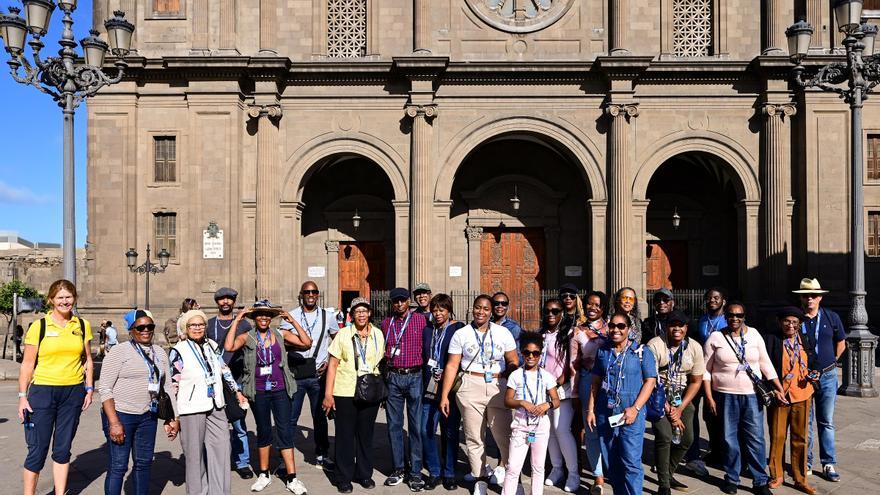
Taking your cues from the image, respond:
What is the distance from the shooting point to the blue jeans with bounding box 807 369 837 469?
779 centimetres

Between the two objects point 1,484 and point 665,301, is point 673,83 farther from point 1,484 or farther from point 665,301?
point 1,484

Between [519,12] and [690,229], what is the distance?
901cm

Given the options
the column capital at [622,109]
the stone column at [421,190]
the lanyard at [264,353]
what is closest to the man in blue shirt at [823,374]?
the lanyard at [264,353]

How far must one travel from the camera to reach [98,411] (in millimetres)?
11969

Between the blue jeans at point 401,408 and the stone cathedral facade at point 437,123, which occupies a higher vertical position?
the stone cathedral facade at point 437,123

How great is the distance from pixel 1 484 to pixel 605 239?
1615 centimetres

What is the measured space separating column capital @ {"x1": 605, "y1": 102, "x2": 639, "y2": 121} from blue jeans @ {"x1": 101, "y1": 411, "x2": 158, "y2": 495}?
54.1ft

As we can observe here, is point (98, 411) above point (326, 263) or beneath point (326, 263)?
beneath

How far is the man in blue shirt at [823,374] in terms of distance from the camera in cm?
779

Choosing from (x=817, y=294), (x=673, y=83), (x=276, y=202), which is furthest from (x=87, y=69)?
(x=673, y=83)

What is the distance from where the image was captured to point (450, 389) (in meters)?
7.19

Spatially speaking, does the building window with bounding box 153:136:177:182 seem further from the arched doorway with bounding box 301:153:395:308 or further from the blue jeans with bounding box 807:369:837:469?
the blue jeans with bounding box 807:369:837:469

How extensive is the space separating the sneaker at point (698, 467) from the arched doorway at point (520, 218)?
14595mm

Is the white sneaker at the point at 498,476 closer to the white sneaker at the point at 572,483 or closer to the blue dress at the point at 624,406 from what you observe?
the white sneaker at the point at 572,483
